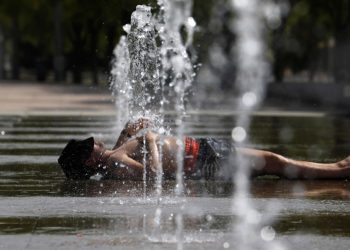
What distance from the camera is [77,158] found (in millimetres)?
9453

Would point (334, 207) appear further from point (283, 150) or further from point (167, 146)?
point (283, 150)

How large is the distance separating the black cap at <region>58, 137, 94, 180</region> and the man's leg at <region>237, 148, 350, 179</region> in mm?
1284

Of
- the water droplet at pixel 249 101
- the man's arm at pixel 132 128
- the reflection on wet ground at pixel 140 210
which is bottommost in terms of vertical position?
the water droplet at pixel 249 101

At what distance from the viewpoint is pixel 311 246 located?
21.3ft

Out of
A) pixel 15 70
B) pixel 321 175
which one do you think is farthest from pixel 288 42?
pixel 321 175

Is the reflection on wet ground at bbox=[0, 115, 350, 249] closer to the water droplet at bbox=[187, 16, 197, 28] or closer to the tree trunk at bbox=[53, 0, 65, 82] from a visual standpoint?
the water droplet at bbox=[187, 16, 197, 28]

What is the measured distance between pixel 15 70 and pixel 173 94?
26001mm

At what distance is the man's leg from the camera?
31.7ft

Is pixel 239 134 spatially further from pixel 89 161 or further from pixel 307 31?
pixel 307 31

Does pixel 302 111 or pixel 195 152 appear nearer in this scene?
pixel 195 152

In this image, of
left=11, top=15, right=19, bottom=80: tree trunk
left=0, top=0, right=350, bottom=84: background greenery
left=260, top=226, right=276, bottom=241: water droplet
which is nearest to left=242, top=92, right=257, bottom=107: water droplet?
left=0, top=0, right=350, bottom=84: background greenery

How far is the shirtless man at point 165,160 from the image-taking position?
9398mm

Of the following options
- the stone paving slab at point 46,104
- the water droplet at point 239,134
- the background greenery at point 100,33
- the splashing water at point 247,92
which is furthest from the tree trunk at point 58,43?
the water droplet at point 239,134

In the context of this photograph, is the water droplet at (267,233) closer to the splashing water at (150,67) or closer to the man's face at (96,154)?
the splashing water at (150,67)
